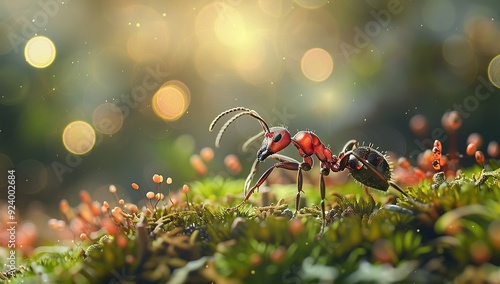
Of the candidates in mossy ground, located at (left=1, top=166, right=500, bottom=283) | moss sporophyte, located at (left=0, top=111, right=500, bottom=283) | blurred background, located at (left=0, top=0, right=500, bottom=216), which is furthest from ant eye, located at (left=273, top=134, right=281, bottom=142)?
blurred background, located at (left=0, top=0, right=500, bottom=216)

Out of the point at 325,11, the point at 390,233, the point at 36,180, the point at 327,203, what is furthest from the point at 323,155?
the point at 36,180

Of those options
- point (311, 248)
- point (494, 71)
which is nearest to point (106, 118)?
point (494, 71)

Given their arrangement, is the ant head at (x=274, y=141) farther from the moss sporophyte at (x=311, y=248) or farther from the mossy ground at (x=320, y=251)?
the mossy ground at (x=320, y=251)

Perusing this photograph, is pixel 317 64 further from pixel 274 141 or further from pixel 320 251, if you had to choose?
pixel 320 251

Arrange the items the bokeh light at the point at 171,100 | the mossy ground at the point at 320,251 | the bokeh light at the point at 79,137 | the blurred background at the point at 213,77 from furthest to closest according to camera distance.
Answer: the bokeh light at the point at 171,100
the bokeh light at the point at 79,137
the blurred background at the point at 213,77
the mossy ground at the point at 320,251

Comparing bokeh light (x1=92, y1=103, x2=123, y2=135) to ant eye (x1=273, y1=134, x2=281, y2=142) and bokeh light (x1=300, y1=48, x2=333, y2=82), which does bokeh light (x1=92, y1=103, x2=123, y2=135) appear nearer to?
bokeh light (x1=300, y1=48, x2=333, y2=82)

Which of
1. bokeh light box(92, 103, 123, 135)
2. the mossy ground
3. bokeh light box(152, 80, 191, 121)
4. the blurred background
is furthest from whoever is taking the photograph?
bokeh light box(152, 80, 191, 121)

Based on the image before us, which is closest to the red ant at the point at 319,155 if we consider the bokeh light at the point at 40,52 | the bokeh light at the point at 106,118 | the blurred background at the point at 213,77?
the blurred background at the point at 213,77
